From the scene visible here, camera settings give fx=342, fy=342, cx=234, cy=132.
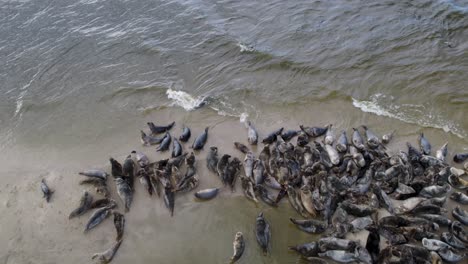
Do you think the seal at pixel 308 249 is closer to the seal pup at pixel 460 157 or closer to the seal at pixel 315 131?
the seal at pixel 315 131

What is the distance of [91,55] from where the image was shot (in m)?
16.5

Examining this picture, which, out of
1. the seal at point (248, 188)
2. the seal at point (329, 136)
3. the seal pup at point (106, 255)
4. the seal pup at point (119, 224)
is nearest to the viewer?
the seal pup at point (106, 255)

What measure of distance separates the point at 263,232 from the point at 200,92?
6.95 meters

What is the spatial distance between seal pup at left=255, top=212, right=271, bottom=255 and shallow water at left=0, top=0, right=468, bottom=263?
0.17 metres

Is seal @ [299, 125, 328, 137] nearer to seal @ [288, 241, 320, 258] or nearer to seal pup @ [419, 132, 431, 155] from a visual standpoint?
seal pup @ [419, 132, 431, 155]

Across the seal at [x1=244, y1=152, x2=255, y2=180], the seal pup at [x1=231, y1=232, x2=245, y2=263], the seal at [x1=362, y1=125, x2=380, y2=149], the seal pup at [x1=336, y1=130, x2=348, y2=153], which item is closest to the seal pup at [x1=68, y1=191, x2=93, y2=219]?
the seal pup at [x1=231, y1=232, x2=245, y2=263]

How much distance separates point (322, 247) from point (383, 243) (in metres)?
1.32

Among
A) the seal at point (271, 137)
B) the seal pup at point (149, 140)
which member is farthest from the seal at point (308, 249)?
the seal pup at point (149, 140)

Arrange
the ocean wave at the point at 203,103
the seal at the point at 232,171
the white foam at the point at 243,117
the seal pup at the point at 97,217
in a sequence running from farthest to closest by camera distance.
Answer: the ocean wave at the point at 203,103
the white foam at the point at 243,117
the seal at the point at 232,171
the seal pup at the point at 97,217

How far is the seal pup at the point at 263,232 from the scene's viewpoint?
303 inches

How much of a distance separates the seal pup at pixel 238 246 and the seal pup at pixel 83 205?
13.4 feet

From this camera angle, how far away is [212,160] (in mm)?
9883

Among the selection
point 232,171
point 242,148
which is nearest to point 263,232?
point 232,171

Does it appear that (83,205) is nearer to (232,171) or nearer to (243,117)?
(232,171)
